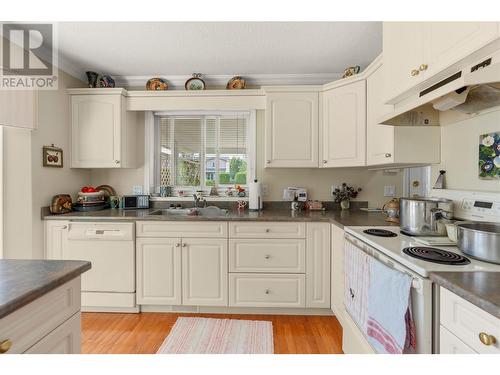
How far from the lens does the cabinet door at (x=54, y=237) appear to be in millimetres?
2258

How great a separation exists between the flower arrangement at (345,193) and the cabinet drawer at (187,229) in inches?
51.1

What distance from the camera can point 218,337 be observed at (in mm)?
1940

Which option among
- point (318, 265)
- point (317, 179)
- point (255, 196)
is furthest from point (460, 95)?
point (255, 196)

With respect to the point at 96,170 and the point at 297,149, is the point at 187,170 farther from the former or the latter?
the point at 297,149

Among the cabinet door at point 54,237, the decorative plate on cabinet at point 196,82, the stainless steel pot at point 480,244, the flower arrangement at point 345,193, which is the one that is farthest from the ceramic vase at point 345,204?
the cabinet door at point 54,237

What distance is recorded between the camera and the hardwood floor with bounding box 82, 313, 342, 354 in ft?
6.02

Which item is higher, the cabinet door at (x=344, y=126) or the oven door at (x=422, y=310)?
the cabinet door at (x=344, y=126)

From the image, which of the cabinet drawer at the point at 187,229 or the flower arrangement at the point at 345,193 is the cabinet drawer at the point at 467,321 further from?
the flower arrangement at the point at 345,193

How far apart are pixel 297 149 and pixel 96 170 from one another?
229 centimetres

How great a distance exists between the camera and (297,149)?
248cm

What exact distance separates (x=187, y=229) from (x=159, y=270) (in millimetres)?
444

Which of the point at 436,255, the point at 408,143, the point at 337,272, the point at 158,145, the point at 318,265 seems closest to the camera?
the point at 436,255

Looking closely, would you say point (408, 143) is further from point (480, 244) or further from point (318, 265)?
point (318, 265)

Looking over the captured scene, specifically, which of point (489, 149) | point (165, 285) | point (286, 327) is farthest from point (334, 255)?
point (165, 285)
